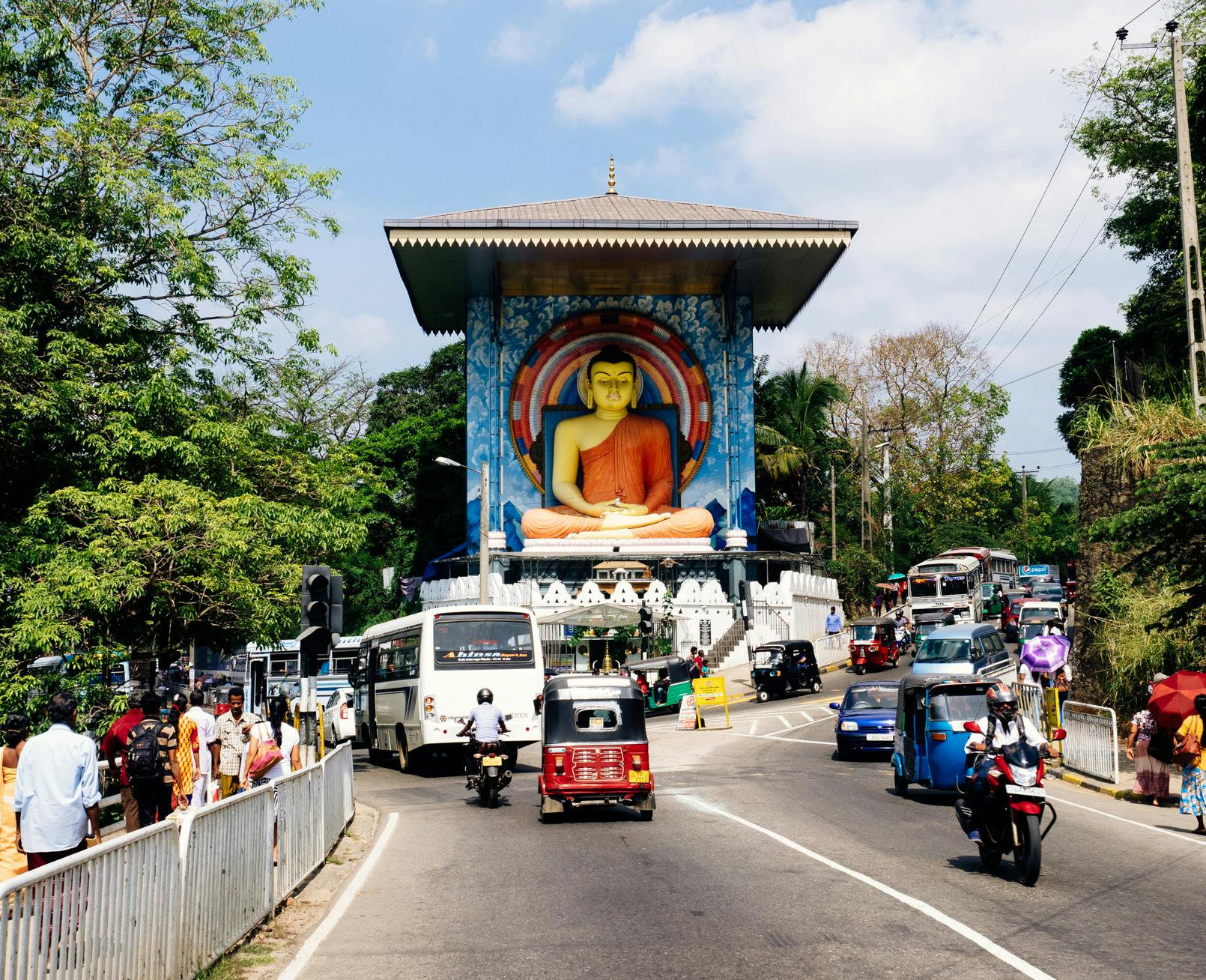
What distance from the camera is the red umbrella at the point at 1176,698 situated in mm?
16859

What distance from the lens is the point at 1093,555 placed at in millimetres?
27719

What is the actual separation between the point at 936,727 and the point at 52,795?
41.1 feet

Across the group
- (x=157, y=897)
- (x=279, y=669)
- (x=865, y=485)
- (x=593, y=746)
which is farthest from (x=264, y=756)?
(x=865, y=485)

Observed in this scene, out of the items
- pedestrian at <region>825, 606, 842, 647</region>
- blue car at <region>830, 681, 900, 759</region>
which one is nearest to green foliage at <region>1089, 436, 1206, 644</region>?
blue car at <region>830, 681, 900, 759</region>

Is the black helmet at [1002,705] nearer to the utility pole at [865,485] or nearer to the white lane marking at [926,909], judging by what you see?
the white lane marking at [926,909]

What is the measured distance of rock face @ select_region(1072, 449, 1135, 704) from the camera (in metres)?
26.1

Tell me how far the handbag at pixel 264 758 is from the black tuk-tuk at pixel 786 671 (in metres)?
29.9

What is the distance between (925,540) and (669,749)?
47.2 meters

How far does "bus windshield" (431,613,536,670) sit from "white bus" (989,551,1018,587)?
154ft

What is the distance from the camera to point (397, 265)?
177 feet

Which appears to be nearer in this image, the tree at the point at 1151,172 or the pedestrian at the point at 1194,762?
the pedestrian at the point at 1194,762

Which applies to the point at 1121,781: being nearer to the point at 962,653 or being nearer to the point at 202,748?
the point at 962,653

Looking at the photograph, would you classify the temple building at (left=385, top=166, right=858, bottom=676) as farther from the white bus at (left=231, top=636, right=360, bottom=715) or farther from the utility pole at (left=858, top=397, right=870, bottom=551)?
the utility pole at (left=858, top=397, right=870, bottom=551)

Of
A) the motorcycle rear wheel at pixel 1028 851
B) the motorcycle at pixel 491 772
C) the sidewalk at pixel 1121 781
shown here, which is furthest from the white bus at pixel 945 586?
the motorcycle rear wheel at pixel 1028 851
